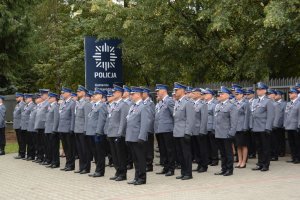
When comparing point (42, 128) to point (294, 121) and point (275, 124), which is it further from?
point (294, 121)

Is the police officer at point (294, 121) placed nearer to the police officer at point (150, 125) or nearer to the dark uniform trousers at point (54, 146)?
the police officer at point (150, 125)

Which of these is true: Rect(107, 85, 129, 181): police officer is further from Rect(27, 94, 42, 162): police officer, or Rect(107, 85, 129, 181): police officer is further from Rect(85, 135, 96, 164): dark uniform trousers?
Rect(27, 94, 42, 162): police officer

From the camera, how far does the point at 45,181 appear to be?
12367 millimetres

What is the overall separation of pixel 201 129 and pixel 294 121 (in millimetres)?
2517

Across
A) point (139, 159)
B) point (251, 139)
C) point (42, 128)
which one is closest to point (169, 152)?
point (139, 159)

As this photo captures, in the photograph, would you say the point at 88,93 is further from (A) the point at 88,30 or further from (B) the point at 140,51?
(A) the point at 88,30

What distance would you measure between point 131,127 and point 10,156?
26.2 ft

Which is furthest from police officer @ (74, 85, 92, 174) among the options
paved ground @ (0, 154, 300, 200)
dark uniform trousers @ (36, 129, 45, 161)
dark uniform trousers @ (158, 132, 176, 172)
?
dark uniform trousers @ (36, 129, 45, 161)

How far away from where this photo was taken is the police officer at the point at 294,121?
1374cm

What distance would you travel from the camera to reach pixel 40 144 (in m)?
15.9

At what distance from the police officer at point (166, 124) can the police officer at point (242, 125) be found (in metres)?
1.72

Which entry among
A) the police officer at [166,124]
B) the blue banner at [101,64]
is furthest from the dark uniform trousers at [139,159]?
the blue banner at [101,64]

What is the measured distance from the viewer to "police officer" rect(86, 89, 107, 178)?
12719 mm

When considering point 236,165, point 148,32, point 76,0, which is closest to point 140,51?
point 148,32
